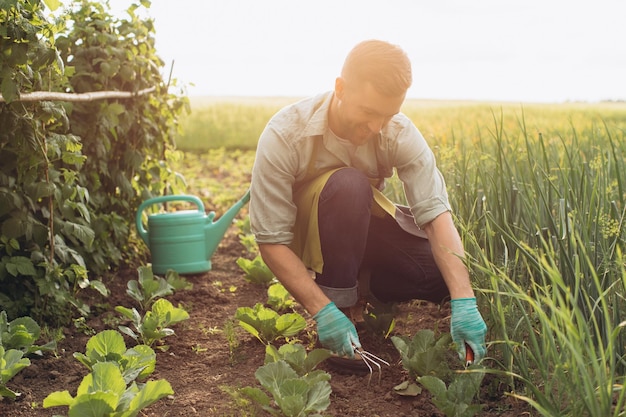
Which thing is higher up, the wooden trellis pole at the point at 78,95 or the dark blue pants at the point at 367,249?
the wooden trellis pole at the point at 78,95

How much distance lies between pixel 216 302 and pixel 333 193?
1211 mm

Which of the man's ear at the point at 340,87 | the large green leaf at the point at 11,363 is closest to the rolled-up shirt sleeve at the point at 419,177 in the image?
the man's ear at the point at 340,87

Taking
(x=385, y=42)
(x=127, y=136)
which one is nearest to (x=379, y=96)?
(x=385, y=42)

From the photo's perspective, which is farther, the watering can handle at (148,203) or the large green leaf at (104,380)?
the watering can handle at (148,203)

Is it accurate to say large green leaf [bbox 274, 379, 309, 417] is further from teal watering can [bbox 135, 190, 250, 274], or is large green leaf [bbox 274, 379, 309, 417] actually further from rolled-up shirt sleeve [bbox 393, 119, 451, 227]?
teal watering can [bbox 135, 190, 250, 274]

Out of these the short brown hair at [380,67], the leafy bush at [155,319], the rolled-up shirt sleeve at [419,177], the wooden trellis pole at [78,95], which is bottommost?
the leafy bush at [155,319]

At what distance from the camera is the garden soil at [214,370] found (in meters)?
2.10

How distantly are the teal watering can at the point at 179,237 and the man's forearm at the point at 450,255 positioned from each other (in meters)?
1.48

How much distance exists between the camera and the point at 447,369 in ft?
6.95

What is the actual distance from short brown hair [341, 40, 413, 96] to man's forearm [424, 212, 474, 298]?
0.46 meters

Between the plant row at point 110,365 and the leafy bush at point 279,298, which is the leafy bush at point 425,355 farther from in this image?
the leafy bush at point 279,298

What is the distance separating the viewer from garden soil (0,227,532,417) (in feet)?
6.88

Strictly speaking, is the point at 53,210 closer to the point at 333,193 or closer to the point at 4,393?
the point at 4,393

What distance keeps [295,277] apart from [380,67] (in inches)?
27.6
